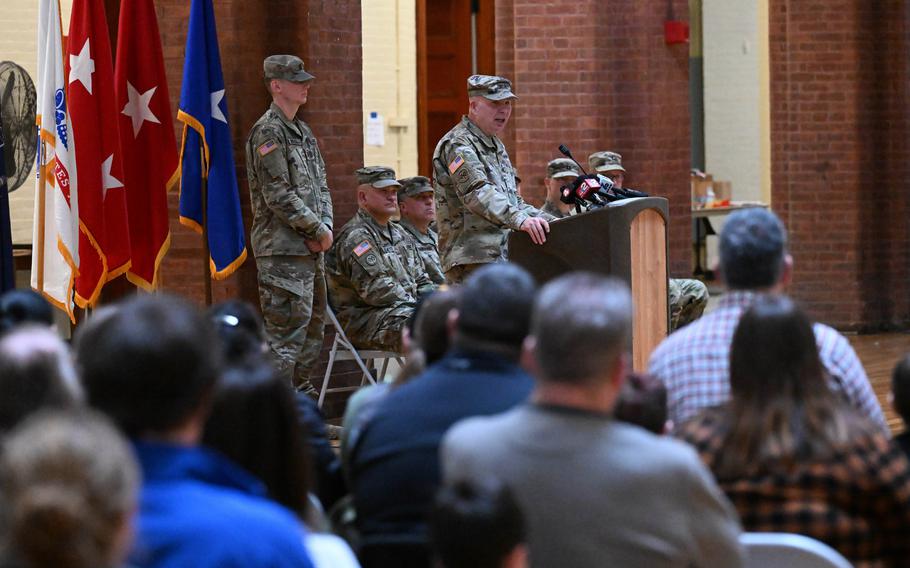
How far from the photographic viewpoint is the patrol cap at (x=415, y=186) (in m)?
7.59

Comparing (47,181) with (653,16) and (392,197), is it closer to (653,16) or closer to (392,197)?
(392,197)

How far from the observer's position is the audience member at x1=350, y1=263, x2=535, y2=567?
→ 102 inches

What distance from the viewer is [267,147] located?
6.59 m

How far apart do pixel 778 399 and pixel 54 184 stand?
4.06m

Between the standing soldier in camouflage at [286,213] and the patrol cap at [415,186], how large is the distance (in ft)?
3.02

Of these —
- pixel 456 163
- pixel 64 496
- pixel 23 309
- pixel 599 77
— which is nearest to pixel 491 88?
pixel 456 163

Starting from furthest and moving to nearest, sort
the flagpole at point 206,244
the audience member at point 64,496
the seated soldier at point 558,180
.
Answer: the seated soldier at point 558,180
the flagpole at point 206,244
the audience member at point 64,496

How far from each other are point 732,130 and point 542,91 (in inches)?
264

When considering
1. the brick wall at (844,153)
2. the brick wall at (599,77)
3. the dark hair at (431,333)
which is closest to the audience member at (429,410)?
the dark hair at (431,333)

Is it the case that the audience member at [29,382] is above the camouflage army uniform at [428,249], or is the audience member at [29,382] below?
below

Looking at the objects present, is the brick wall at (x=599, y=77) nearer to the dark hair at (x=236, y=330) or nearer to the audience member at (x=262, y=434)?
the dark hair at (x=236, y=330)

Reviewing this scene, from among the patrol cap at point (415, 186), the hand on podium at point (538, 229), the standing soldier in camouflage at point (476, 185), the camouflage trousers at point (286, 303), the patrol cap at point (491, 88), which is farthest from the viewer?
the patrol cap at point (415, 186)

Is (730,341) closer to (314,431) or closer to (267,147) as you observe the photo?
(314,431)

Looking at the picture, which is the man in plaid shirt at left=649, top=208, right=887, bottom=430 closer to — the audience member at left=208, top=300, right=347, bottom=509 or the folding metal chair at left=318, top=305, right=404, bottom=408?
the audience member at left=208, top=300, right=347, bottom=509
